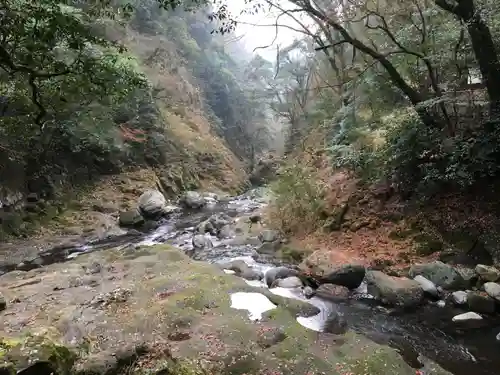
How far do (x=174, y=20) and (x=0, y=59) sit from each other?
3331 centimetres

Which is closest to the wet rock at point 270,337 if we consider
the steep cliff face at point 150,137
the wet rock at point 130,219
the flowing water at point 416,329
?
the flowing water at point 416,329

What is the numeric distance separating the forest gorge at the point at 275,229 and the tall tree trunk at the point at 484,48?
0.13ft

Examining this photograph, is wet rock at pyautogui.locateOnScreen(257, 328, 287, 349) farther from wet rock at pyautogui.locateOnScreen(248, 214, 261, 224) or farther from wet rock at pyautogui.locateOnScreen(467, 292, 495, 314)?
wet rock at pyautogui.locateOnScreen(248, 214, 261, 224)

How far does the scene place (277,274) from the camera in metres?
9.53

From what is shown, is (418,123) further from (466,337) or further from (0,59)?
(0,59)

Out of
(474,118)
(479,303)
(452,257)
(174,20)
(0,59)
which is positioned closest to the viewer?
(0,59)

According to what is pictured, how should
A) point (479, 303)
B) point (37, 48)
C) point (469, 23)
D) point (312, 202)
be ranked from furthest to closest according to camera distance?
point (312, 202), point (469, 23), point (479, 303), point (37, 48)

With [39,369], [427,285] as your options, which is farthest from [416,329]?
[39,369]

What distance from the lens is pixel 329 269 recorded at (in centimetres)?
911

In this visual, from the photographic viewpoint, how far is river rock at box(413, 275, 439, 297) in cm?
802

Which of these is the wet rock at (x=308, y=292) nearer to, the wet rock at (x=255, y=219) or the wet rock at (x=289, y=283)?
the wet rock at (x=289, y=283)

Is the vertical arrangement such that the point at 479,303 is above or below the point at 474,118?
below

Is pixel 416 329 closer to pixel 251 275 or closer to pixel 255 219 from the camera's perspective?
pixel 251 275

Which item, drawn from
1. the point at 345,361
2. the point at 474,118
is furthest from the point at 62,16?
the point at 474,118
